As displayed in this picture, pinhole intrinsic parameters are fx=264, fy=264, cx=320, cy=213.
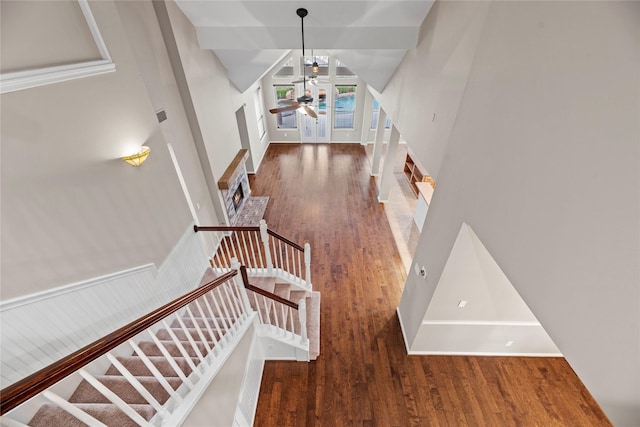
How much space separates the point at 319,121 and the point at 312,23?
261 inches

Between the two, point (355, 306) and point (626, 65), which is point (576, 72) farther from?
point (355, 306)

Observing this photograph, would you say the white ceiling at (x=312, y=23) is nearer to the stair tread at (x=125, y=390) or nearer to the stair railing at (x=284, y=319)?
the stair railing at (x=284, y=319)

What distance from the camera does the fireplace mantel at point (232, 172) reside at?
5348 millimetres

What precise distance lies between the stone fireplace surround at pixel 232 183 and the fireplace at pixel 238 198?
0.09 feet

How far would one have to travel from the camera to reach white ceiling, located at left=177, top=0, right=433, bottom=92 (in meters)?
3.54

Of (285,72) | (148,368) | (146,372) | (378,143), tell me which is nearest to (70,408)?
(148,368)

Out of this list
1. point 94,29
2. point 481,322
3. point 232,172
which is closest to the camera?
point 94,29

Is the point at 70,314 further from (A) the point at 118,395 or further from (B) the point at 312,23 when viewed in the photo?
(B) the point at 312,23

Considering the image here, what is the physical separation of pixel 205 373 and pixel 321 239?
4014 millimetres

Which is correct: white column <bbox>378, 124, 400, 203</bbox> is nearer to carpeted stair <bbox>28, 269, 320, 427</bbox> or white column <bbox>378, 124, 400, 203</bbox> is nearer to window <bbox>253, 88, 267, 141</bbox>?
window <bbox>253, 88, 267, 141</bbox>

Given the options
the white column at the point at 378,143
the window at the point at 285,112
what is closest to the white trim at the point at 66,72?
the white column at the point at 378,143

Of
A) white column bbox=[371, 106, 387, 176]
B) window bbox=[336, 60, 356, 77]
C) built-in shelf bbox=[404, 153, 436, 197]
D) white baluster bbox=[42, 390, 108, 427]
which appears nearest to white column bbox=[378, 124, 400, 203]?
built-in shelf bbox=[404, 153, 436, 197]

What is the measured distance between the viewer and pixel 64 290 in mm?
1898

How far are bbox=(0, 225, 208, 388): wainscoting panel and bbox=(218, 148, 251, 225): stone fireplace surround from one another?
261 centimetres
